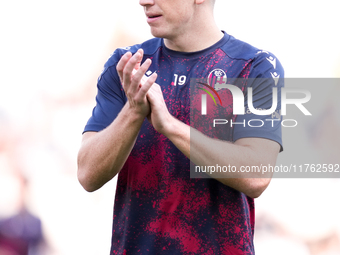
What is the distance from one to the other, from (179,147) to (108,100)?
385 mm

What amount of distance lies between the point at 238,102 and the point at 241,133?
0.12 m

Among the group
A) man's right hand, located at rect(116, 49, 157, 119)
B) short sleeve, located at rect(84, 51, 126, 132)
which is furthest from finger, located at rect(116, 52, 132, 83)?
short sleeve, located at rect(84, 51, 126, 132)

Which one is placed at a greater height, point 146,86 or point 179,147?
point 146,86

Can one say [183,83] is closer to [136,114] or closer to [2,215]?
[136,114]

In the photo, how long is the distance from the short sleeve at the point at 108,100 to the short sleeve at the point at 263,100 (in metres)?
0.43

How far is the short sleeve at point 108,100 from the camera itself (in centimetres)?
137

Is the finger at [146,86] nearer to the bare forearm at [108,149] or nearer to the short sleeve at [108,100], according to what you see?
the bare forearm at [108,149]

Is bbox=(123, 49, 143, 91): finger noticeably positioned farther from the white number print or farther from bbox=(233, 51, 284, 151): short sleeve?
bbox=(233, 51, 284, 151): short sleeve

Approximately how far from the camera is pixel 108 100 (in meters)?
1.41

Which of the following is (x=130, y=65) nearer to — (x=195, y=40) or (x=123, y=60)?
(x=123, y=60)

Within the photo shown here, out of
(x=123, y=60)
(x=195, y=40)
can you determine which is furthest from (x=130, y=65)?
(x=195, y=40)

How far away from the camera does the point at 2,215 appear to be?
2809 mm

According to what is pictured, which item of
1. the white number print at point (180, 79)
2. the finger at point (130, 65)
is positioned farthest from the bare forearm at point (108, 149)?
the white number print at point (180, 79)

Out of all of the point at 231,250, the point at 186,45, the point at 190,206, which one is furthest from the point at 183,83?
the point at 231,250
